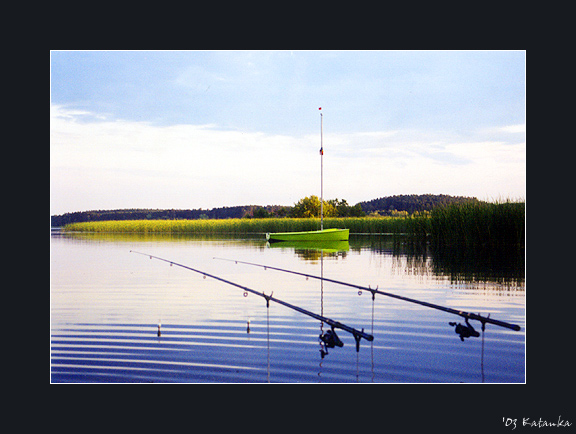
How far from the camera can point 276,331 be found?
289 inches

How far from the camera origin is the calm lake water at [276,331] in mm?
5621

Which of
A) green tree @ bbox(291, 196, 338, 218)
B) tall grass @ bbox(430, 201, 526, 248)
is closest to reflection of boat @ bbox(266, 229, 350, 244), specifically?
tall grass @ bbox(430, 201, 526, 248)

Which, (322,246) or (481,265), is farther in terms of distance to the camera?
(322,246)

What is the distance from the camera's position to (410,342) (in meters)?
6.75

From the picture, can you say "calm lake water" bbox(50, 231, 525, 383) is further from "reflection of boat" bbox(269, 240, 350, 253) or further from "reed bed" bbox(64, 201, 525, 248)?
"reflection of boat" bbox(269, 240, 350, 253)

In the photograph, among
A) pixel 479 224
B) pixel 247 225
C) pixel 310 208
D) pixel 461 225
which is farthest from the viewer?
pixel 310 208

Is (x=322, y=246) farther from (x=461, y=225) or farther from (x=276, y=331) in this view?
(x=276, y=331)

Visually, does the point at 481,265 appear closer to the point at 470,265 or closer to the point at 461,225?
the point at 470,265

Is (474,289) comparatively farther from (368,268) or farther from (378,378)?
(378,378)

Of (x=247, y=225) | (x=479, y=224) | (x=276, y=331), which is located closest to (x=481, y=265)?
(x=479, y=224)

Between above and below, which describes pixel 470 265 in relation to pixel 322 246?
above

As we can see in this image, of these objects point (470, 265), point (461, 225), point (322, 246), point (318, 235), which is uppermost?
point (461, 225)

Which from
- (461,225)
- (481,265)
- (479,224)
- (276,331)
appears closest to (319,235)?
(461,225)

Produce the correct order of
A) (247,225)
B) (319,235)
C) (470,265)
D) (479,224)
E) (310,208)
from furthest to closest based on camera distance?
(310,208) < (247,225) < (319,235) < (479,224) < (470,265)
